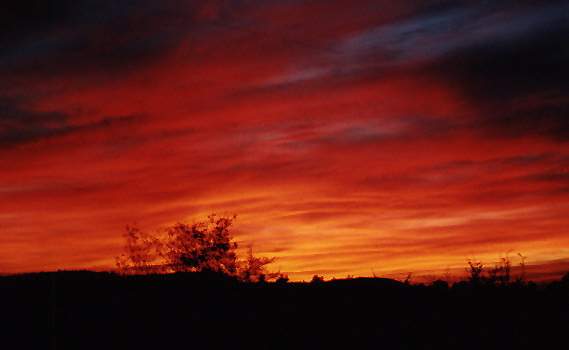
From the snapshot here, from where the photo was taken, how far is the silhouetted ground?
15.2 meters

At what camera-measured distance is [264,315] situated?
16.7 m

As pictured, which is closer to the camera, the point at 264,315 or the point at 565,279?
the point at 264,315

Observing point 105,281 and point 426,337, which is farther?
point 105,281

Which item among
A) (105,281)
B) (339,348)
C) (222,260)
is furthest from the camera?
(222,260)

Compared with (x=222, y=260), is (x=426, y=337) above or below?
below

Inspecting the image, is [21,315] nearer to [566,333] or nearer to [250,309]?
[250,309]

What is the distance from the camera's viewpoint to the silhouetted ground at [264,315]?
15.2 m

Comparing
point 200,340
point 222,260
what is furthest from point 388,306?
Answer: point 222,260

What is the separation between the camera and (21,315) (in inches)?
637

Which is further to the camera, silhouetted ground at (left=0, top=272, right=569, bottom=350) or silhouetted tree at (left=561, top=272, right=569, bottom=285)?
silhouetted tree at (left=561, top=272, right=569, bottom=285)

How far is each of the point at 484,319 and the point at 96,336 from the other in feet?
26.2

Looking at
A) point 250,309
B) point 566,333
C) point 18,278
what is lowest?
point 566,333

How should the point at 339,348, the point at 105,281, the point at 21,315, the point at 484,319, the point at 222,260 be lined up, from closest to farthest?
the point at 339,348 → the point at 21,315 → the point at 484,319 → the point at 105,281 → the point at 222,260

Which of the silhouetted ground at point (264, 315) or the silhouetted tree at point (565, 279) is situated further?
the silhouetted tree at point (565, 279)
